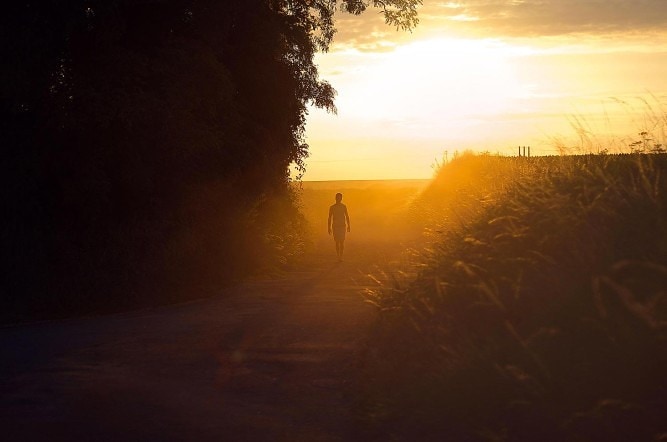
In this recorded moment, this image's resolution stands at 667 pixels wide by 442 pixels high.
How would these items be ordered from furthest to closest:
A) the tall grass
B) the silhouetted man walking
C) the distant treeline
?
the silhouetted man walking, the distant treeline, the tall grass

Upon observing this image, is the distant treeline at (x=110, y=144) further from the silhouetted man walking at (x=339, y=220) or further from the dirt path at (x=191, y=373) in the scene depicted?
the silhouetted man walking at (x=339, y=220)

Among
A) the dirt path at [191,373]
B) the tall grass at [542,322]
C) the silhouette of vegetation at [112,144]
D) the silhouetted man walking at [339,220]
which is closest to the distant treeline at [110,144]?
the silhouette of vegetation at [112,144]

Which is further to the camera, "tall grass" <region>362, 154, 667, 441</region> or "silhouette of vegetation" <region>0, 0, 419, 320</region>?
"silhouette of vegetation" <region>0, 0, 419, 320</region>

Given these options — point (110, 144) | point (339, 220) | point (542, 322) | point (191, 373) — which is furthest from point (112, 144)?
point (542, 322)

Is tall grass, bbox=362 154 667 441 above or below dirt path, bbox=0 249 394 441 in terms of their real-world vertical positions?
above

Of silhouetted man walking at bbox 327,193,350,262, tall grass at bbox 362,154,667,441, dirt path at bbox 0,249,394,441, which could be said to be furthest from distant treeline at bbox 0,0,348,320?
tall grass at bbox 362,154,667,441

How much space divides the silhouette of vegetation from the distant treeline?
2 centimetres

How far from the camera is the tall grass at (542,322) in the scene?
20.7 ft

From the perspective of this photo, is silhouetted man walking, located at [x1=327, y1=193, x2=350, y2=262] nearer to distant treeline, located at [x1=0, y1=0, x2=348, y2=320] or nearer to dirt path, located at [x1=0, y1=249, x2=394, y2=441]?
distant treeline, located at [x1=0, y1=0, x2=348, y2=320]

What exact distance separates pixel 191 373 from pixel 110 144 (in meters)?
7.34

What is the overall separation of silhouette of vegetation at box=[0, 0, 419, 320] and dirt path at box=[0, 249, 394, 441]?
1465 mm

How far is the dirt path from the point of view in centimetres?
716

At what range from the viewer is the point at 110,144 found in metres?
15.3

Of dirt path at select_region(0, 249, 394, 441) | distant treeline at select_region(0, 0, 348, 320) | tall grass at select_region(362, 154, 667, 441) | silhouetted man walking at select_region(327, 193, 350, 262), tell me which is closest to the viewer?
tall grass at select_region(362, 154, 667, 441)
